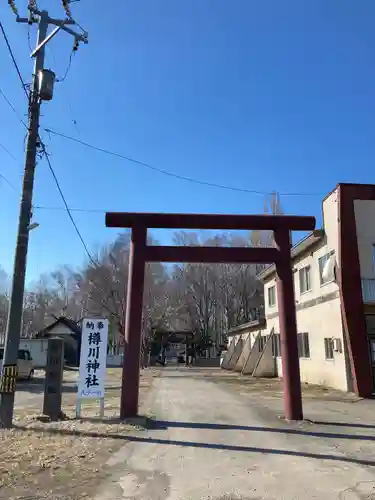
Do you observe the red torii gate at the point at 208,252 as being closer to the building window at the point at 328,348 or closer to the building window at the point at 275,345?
the building window at the point at 328,348

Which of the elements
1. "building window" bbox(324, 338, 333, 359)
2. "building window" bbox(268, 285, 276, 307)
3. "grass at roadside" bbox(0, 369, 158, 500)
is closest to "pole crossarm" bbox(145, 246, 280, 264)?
"grass at roadside" bbox(0, 369, 158, 500)

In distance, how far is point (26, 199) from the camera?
9.92 meters

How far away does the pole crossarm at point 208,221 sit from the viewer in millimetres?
10648

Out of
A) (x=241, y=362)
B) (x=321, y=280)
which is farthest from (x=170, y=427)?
(x=241, y=362)

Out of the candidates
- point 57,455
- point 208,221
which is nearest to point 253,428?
point 57,455

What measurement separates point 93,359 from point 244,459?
476 cm

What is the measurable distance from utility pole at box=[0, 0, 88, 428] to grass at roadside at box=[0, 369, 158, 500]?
0.94m

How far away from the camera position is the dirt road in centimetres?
525

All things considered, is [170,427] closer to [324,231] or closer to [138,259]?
[138,259]

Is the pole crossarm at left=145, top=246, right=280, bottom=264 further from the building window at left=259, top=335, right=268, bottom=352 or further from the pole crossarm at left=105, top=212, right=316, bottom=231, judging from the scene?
the building window at left=259, top=335, right=268, bottom=352

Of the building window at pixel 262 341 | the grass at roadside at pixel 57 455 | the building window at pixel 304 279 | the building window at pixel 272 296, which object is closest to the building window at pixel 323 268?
the building window at pixel 304 279

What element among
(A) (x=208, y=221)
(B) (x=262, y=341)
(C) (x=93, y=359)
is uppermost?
(A) (x=208, y=221)

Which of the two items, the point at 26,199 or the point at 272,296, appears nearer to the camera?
the point at 26,199

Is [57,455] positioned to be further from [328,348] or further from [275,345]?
[275,345]
